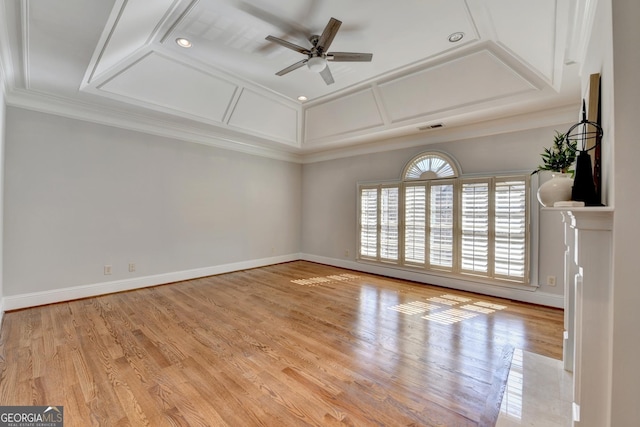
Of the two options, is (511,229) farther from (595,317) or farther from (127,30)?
(127,30)

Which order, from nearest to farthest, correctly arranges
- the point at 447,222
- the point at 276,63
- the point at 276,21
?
the point at 276,21, the point at 276,63, the point at 447,222

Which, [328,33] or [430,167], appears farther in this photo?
[430,167]

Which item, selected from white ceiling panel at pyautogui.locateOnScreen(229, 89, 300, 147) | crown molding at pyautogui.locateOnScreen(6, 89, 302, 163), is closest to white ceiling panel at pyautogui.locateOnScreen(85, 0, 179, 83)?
crown molding at pyautogui.locateOnScreen(6, 89, 302, 163)

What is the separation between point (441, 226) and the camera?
4.45m

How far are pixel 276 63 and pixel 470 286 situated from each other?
165 inches

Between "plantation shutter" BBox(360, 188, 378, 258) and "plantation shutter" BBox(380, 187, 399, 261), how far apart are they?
13 centimetres

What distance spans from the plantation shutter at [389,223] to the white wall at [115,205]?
2.52 m

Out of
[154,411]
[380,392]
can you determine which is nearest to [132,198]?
[154,411]

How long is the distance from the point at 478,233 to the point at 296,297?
2.83 metres

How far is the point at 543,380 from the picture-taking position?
2.01 meters

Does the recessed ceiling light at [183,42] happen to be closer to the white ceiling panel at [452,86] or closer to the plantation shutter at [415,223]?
the white ceiling panel at [452,86]

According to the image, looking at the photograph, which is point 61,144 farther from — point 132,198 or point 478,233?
point 478,233

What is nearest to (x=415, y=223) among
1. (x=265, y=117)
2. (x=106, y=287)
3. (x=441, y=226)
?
(x=441, y=226)

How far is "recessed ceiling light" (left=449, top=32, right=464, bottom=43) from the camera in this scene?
2816 millimetres
